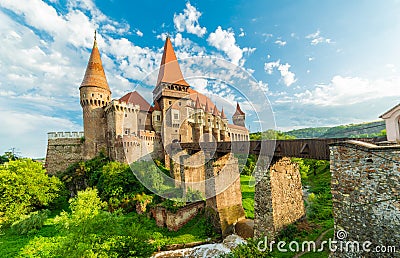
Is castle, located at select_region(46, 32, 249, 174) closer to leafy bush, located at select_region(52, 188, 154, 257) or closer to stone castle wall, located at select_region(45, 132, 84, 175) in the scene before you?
stone castle wall, located at select_region(45, 132, 84, 175)

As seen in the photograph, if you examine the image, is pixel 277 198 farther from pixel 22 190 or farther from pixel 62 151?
pixel 62 151

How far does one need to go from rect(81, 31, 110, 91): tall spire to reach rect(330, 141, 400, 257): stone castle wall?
94.4ft

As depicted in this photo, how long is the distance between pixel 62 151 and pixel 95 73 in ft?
39.2

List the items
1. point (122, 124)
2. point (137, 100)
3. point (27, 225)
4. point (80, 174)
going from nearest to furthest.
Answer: point (27, 225) → point (80, 174) → point (122, 124) → point (137, 100)

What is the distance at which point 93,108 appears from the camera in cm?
2705

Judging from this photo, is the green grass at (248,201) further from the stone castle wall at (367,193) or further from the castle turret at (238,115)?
the stone castle wall at (367,193)

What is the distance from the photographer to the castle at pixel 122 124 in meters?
24.5

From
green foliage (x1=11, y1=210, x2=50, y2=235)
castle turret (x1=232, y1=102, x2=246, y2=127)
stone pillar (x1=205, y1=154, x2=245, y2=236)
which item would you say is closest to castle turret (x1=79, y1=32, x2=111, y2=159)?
green foliage (x1=11, y1=210, x2=50, y2=235)

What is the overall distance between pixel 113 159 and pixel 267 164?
2158 centimetres

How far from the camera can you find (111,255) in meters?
8.46

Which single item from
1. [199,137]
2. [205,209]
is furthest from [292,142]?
[199,137]

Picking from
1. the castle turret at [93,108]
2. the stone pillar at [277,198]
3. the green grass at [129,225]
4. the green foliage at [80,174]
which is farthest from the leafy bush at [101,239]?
the castle turret at [93,108]

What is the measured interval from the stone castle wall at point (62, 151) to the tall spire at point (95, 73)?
7.99 meters

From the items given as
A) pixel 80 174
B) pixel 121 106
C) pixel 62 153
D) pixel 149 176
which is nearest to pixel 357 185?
pixel 149 176
